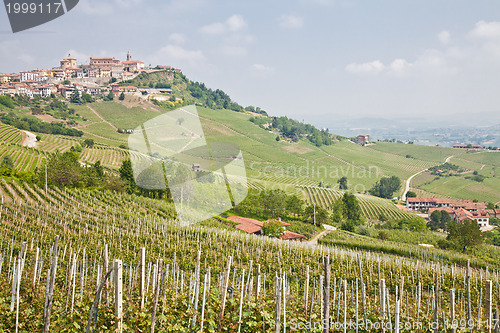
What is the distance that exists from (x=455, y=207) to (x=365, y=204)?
18810mm

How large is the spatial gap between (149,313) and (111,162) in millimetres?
54229

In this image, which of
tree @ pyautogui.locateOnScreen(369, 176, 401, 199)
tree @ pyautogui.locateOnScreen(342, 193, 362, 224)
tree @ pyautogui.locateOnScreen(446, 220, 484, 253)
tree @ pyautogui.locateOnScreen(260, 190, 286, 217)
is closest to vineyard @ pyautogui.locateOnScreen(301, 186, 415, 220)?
tree @ pyautogui.locateOnScreen(342, 193, 362, 224)

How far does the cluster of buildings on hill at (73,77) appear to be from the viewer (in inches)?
4469

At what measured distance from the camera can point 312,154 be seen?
98.9 meters

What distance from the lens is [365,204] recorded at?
179 feet

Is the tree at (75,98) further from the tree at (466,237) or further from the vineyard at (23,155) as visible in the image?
the tree at (466,237)

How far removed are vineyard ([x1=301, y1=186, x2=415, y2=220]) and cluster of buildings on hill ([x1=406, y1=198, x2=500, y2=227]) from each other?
7606 millimetres

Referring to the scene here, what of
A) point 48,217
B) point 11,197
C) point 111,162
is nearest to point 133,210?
point 48,217

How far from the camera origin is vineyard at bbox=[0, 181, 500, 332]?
451cm

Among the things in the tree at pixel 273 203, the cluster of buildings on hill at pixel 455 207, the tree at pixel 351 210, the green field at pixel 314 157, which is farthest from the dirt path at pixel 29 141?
the cluster of buildings on hill at pixel 455 207

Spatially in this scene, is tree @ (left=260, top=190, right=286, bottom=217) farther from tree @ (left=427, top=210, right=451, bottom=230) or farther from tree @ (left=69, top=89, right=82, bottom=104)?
tree @ (left=69, top=89, right=82, bottom=104)

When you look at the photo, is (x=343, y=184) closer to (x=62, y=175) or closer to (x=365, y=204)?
(x=365, y=204)

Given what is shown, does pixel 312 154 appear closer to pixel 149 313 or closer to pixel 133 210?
pixel 133 210

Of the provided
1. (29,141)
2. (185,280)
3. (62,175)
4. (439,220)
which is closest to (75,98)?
(29,141)
